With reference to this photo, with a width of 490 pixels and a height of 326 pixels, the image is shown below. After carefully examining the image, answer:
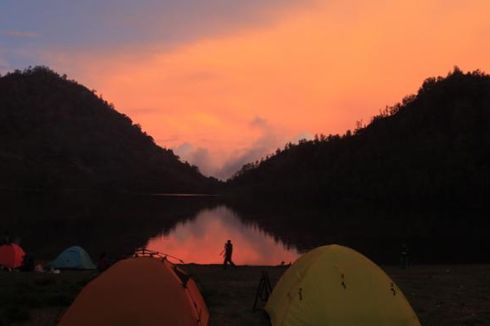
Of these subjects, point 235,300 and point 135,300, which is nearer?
point 135,300

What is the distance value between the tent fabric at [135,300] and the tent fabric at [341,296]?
209 centimetres

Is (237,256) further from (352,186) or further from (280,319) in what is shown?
(352,186)

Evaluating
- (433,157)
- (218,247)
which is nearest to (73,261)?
(218,247)

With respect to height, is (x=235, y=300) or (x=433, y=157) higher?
(x=433, y=157)

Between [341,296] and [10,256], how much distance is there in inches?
715

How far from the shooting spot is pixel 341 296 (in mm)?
11133

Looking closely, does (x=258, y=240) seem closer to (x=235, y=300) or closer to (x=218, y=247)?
(x=218, y=247)

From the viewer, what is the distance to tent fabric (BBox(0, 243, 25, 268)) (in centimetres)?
2397

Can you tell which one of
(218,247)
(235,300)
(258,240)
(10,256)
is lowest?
(218,247)

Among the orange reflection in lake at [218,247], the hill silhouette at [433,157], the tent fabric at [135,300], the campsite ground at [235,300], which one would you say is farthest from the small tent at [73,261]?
the hill silhouette at [433,157]

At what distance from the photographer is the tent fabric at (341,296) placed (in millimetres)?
10930

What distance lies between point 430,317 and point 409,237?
46.3 m

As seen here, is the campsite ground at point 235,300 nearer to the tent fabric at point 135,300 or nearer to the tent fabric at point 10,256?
the tent fabric at point 135,300

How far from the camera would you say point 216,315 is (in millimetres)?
13547
